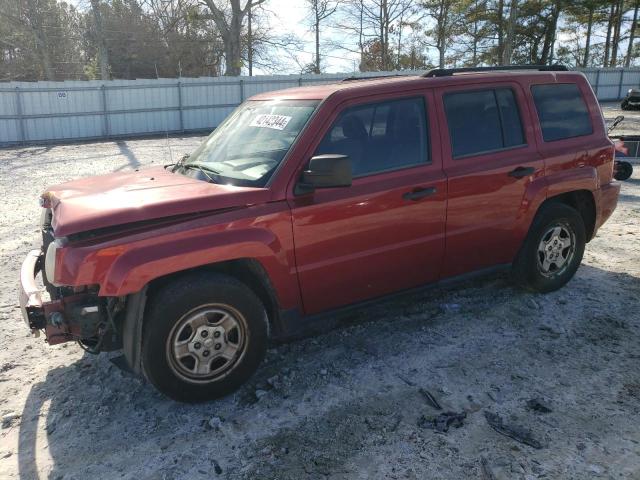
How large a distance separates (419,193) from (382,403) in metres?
1.48

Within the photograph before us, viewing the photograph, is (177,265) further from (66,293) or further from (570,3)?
(570,3)

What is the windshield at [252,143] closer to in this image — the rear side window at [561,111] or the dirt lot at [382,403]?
the dirt lot at [382,403]

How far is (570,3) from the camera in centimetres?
3759

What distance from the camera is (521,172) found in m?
4.34

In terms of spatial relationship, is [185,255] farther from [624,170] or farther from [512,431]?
[624,170]

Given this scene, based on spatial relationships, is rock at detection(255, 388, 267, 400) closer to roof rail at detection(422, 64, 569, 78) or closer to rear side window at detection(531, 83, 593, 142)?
roof rail at detection(422, 64, 569, 78)

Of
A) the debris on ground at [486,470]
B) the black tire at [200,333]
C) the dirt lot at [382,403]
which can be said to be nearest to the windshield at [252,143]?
the black tire at [200,333]

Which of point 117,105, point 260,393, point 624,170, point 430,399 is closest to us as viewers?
point 430,399

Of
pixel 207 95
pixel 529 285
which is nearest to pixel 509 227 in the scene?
pixel 529 285

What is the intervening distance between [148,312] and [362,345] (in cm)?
168

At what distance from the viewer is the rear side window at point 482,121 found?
13.4 feet

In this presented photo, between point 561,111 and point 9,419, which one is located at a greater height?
point 561,111

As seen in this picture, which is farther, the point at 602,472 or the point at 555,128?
the point at 555,128

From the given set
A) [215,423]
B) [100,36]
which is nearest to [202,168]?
[215,423]
